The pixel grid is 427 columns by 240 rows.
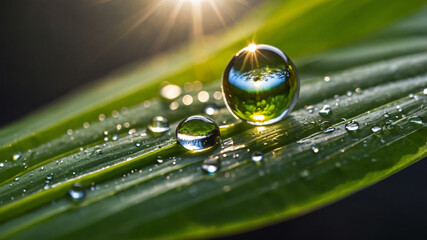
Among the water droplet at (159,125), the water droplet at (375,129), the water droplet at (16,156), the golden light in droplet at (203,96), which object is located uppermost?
the golden light in droplet at (203,96)

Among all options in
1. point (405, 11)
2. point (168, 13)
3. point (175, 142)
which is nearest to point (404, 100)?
point (175, 142)

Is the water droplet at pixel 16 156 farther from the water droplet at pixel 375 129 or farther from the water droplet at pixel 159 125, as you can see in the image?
the water droplet at pixel 375 129

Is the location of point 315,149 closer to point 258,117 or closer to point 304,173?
point 304,173

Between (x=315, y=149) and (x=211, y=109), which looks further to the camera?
(x=211, y=109)

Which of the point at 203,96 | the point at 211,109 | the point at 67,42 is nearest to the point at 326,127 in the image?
the point at 211,109

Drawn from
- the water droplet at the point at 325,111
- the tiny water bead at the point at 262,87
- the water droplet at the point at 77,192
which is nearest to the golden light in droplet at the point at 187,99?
the tiny water bead at the point at 262,87

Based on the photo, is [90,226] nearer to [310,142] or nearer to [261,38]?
[310,142]
